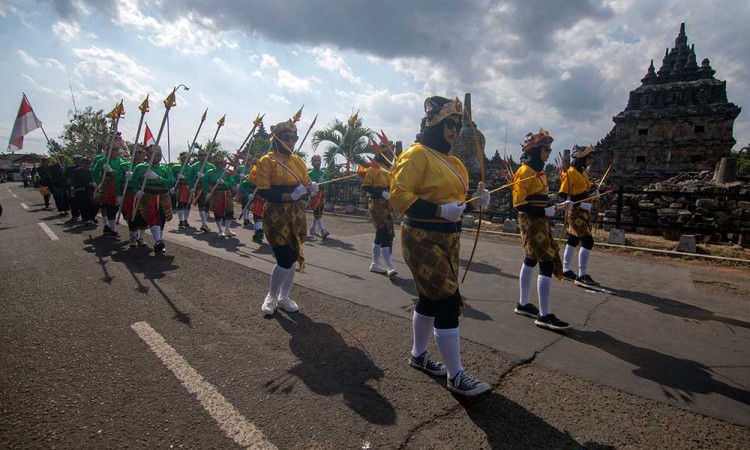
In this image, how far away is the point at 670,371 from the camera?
11.0ft

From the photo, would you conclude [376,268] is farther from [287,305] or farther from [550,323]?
[550,323]

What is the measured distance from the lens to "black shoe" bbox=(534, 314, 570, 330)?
13.7 feet

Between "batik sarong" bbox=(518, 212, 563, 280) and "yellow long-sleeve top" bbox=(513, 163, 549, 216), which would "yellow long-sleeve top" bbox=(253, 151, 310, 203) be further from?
"batik sarong" bbox=(518, 212, 563, 280)

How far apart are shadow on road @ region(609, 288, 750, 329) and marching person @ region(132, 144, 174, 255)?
842cm

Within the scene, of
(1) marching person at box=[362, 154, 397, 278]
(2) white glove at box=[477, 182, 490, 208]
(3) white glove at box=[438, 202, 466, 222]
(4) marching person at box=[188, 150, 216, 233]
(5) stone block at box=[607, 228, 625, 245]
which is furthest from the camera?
(4) marching person at box=[188, 150, 216, 233]

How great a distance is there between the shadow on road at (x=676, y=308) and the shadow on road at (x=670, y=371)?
1.65m

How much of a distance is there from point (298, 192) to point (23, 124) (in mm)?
12279

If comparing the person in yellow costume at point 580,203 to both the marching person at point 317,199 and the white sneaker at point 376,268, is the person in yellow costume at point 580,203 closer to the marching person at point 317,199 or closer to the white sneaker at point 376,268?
the white sneaker at point 376,268

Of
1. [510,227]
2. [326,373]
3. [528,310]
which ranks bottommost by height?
[326,373]

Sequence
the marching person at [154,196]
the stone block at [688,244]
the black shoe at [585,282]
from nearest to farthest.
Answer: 1. the black shoe at [585,282]
2. the marching person at [154,196]
3. the stone block at [688,244]

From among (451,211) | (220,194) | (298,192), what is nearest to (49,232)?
(220,194)

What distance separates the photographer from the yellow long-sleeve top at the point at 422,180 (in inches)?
116

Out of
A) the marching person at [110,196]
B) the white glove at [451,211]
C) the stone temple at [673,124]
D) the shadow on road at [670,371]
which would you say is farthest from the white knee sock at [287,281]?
the stone temple at [673,124]

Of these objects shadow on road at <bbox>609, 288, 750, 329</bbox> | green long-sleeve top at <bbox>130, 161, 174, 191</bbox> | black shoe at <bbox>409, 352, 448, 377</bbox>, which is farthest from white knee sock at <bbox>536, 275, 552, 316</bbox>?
green long-sleeve top at <bbox>130, 161, 174, 191</bbox>
